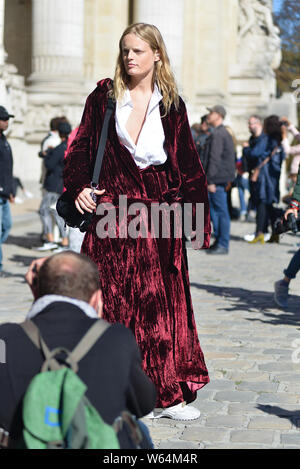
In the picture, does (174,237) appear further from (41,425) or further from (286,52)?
(286,52)

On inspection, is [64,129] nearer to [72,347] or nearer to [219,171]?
[219,171]

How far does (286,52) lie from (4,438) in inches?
2099

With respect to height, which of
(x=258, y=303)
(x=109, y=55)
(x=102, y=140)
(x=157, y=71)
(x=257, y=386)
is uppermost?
(x=109, y=55)

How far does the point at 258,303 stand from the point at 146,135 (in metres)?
4.64

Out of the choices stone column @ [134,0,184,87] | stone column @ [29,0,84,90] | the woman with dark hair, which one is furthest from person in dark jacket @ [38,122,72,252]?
stone column @ [134,0,184,87]

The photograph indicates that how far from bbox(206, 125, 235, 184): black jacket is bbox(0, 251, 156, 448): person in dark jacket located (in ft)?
35.0

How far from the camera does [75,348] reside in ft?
9.68

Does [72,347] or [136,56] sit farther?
[136,56]

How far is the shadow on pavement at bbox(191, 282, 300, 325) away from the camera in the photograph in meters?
8.28

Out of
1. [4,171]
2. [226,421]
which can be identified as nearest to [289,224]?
[226,421]

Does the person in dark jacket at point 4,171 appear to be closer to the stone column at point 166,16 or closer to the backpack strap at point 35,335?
the backpack strap at point 35,335

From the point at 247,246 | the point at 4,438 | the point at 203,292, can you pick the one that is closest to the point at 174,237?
the point at 4,438

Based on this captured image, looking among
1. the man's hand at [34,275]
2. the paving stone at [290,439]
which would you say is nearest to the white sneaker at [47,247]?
the paving stone at [290,439]

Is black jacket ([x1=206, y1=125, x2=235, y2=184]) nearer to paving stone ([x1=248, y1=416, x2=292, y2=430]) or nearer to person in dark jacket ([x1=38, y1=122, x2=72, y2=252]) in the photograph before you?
person in dark jacket ([x1=38, y1=122, x2=72, y2=252])
